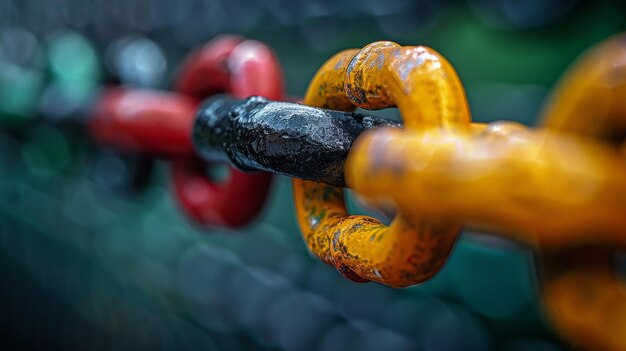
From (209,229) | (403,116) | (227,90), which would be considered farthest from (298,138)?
(209,229)

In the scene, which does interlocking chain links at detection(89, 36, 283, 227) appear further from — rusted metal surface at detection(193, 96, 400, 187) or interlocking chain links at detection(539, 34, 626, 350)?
interlocking chain links at detection(539, 34, 626, 350)

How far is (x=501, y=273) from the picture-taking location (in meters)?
0.60

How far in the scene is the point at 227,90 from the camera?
19.2 inches

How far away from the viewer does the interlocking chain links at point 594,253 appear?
0.63ft

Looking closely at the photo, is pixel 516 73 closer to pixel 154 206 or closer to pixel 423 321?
pixel 423 321

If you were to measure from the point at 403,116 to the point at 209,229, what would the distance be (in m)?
0.38

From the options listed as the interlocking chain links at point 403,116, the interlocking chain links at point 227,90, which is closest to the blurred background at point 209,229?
the interlocking chain links at point 403,116

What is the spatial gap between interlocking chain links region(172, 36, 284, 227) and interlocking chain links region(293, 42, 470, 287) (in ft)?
0.44

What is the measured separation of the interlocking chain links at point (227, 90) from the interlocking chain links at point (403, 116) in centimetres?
13

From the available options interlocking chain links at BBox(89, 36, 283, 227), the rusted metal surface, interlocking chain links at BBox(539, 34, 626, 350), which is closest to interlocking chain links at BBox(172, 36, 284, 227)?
interlocking chain links at BBox(89, 36, 283, 227)

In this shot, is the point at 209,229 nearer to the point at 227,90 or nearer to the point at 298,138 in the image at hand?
the point at 227,90

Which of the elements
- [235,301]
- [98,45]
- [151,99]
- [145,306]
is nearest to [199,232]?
[235,301]

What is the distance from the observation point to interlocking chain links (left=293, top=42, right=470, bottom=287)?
0.79 ft

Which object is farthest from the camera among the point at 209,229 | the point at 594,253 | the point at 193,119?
the point at 209,229
